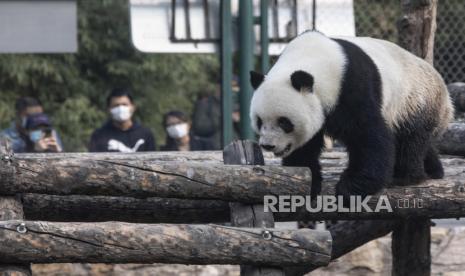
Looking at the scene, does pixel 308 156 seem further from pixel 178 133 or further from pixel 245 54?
pixel 178 133

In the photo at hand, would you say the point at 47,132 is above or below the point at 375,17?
below

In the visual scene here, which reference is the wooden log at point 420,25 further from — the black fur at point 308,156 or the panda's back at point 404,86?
the black fur at point 308,156

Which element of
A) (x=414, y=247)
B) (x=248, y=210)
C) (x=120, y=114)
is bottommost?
(x=414, y=247)

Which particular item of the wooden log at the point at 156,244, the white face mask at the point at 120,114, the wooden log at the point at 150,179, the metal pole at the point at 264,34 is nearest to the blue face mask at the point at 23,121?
the white face mask at the point at 120,114

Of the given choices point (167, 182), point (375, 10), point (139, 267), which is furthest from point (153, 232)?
point (375, 10)

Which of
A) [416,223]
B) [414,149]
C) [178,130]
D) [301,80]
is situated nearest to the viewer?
[301,80]

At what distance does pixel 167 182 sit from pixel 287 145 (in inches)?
24.3

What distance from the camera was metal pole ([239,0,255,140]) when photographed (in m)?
7.58

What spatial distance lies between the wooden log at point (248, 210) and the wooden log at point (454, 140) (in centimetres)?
165

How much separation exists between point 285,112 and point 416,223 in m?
1.84

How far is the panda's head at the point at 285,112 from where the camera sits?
5133mm

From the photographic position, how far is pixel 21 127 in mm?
8602

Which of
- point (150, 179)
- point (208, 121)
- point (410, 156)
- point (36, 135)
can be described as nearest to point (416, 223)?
point (410, 156)

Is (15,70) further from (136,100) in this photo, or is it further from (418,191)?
(418,191)
